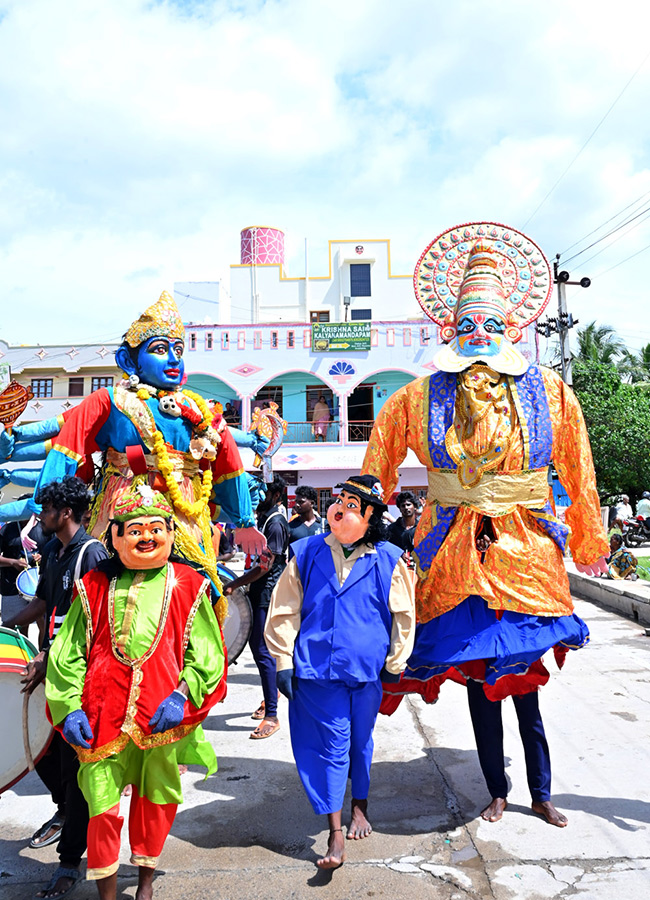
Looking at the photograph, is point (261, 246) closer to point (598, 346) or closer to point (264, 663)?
point (598, 346)

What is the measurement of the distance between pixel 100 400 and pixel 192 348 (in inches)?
811

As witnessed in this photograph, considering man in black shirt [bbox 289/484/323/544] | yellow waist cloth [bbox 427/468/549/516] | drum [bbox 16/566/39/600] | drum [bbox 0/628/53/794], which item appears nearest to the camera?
drum [bbox 0/628/53/794]

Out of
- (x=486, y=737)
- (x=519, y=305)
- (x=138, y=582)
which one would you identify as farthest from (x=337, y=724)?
(x=519, y=305)

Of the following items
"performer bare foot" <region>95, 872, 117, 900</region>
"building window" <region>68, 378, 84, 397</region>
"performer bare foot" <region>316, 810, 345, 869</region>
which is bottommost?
"performer bare foot" <region>316, 810, 345, 869</region>

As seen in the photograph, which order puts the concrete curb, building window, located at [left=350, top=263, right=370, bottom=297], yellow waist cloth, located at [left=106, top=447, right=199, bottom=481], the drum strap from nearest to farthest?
the drum strap
yellow waist cloth, located at [left=106, top=447, right=199, bottom=481]
the concrete curb
building window, located at [left=350, top=263, right=370, bottom=297]

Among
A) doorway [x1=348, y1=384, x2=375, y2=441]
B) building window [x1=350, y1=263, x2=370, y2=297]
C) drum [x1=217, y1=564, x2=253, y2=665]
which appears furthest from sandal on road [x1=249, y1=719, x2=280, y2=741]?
building window [x1=350, y1=263, x2=370, y2=297]

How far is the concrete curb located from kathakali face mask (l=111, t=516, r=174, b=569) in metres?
6.66

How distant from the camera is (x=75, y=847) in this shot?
9.36ft

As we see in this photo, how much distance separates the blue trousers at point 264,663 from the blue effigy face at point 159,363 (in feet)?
6.18

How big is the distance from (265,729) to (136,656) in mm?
2338

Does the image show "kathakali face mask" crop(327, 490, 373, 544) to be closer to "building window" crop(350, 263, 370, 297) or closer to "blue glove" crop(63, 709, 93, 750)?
"blue glove" crop(63, 709, 93, 750)

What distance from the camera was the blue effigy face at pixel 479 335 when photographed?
12.0 ft

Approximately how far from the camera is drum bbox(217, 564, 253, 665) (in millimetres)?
4684

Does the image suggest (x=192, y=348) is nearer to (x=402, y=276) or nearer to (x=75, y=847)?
(x=402, y=276)
